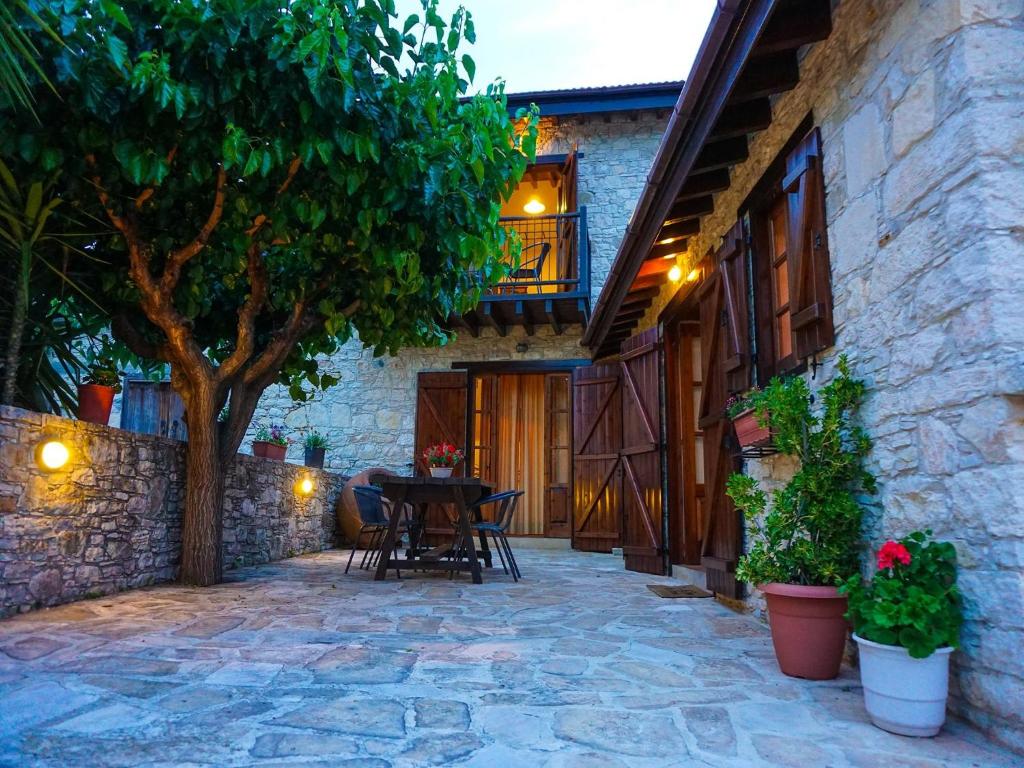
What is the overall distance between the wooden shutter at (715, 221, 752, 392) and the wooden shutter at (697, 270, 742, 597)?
1.6 inches

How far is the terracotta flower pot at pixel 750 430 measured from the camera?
10.3ft

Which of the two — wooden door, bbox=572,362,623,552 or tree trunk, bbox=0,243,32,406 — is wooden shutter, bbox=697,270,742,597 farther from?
tree trunk, bbox=0,243,32,406

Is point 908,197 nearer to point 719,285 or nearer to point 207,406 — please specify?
point 719,285

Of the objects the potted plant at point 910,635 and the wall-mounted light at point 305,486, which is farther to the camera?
the wall-mounted light at point 305,486

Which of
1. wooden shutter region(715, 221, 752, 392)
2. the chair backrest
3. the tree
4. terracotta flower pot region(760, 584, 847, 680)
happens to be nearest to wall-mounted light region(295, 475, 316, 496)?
the chair backrest

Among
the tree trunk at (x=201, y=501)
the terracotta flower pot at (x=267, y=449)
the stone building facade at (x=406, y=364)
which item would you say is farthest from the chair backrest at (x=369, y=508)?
the stone building facade at (x=406, y=364)

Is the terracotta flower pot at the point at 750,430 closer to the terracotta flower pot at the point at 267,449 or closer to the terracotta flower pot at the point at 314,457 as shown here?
the terracotta flower pot at the point at 267,449

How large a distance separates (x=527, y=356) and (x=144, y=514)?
5.39 meters

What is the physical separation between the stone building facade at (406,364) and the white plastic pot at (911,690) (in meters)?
7.12

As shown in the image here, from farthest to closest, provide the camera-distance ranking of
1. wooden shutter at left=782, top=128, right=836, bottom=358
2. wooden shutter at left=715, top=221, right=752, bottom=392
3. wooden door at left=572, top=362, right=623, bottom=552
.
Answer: wooden door at left=572, top=362, right=623, bottom=552, wooden shutter at left=715, top=221, right=752, bottom=392, wooden shutter at left=782, top=128, right=836, bottom=358

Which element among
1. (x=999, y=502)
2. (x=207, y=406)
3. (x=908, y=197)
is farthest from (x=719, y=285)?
(x=207, y=406)

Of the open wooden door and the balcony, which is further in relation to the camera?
the balcony

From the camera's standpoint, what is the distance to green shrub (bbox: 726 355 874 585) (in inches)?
99.0

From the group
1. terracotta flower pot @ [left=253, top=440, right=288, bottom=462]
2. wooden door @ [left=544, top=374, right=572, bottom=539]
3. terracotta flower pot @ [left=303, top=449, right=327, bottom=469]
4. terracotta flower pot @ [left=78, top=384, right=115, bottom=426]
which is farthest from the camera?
wooden door @ [left=544, top=374, right=572, bottom=539]
